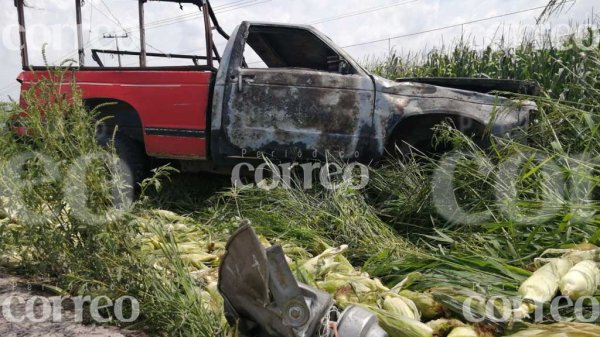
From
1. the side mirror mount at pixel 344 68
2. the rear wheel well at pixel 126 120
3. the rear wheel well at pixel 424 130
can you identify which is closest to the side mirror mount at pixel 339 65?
the side mirror mount at pixel 344 68

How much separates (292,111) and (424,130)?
49.1 inches

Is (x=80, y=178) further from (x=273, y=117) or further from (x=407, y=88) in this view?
(x=407, y=88)

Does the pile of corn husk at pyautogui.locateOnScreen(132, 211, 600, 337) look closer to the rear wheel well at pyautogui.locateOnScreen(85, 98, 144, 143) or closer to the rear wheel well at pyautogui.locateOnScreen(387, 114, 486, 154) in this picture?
the rear wheel well at pyautogui.locateOnScreen(387, 114, 486, 154)

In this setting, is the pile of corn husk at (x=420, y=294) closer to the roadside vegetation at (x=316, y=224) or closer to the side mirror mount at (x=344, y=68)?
the roadside vegetation at (x=316, y=224)

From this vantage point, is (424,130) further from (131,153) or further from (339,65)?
(131,153)

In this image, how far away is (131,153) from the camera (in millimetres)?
5727

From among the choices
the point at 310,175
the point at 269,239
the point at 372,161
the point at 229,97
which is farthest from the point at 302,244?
the point at 229,97

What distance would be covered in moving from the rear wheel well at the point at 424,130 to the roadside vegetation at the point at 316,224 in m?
0.49

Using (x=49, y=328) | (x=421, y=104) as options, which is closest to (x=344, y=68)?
(x=421, y=104)

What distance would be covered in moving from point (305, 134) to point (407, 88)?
102 centimetres

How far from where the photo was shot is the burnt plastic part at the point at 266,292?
2.11 meters

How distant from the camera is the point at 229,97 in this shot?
207 inches

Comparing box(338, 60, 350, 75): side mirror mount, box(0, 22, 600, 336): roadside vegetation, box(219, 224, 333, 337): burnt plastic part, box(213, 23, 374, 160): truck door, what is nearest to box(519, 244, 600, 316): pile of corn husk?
box(0, 22, 600, 336): roadside vegetation

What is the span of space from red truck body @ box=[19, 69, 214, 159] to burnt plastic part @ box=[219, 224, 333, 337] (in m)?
3.27
